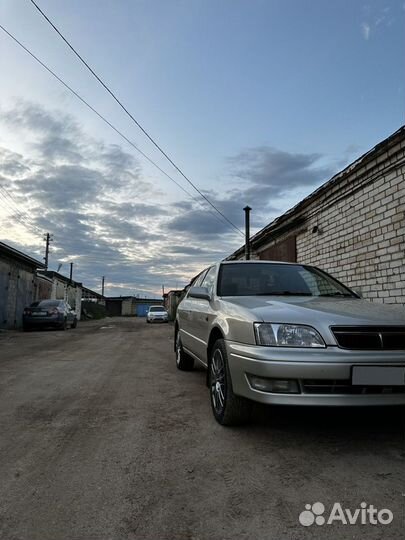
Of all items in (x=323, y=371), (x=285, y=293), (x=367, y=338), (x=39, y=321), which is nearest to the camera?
(x=323, y=371)

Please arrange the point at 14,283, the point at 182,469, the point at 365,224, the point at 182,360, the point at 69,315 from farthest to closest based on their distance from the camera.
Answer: the point at 14,283 → the point at 69,315 → the point at 365,224 → the point at 182,360 → the point at 182,469

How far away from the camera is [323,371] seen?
2764mm

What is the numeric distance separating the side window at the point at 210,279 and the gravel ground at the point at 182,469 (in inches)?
49.1

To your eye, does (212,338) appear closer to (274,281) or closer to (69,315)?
(274,281)

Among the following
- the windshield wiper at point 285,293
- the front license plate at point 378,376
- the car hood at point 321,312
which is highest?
the windshield wiper at point 285,293

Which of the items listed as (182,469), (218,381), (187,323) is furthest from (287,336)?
(187,323)

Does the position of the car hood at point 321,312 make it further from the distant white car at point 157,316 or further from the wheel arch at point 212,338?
the distant white car at point 157,316

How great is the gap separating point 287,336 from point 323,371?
0.34 m

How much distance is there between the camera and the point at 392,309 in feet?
11.2

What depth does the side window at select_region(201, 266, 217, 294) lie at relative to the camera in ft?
15.1

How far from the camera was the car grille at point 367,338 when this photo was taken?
2.88 metres

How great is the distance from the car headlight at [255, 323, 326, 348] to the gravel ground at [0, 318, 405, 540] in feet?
2.50

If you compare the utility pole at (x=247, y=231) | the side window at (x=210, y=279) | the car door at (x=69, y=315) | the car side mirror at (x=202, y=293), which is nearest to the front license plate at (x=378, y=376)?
the car side mirror at (x=202, y=293)

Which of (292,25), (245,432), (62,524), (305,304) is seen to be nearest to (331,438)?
(245,432)
